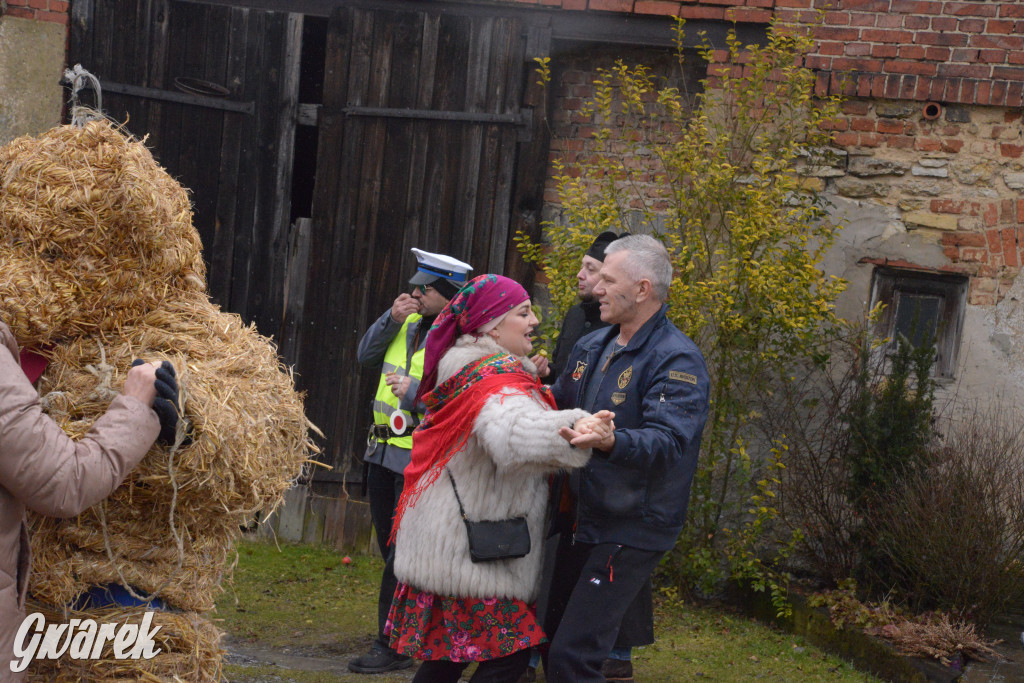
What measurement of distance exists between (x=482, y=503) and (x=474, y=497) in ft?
0.11

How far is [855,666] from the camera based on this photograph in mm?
4930

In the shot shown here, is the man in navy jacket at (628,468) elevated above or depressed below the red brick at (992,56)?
below

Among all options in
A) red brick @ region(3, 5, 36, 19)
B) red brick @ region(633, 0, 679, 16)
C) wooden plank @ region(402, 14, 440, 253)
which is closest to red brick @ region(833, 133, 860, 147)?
red brick @ region(633, 0, 679, 16)

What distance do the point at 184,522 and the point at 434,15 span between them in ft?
14.6

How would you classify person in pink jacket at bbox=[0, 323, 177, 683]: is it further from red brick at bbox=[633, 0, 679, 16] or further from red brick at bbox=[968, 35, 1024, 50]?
red brick at bbox=[968, 35, 1024, 50]

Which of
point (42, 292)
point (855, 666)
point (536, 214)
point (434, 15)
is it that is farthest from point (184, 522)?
point (434, 15)

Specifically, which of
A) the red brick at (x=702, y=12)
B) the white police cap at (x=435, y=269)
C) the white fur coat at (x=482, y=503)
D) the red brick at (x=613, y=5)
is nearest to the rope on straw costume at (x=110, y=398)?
the white fur coat at (x=482, y=503)

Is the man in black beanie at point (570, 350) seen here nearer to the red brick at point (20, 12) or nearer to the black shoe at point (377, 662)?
the black shoe at point (377, 662)

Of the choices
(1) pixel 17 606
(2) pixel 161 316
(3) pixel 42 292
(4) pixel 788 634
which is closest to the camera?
(1) pixel 17 606

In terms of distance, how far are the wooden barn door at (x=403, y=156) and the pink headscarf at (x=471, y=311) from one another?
9.81 ft

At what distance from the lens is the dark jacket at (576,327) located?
4.85 m

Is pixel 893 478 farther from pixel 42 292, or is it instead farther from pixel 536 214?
pixel 42 292

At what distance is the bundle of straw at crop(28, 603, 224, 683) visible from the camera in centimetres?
261

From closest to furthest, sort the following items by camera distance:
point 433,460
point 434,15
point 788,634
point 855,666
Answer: point 433,460 → point 855,666 → point 788,634 → point 434,15
